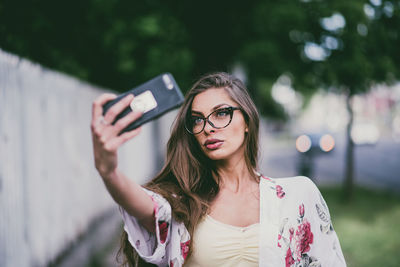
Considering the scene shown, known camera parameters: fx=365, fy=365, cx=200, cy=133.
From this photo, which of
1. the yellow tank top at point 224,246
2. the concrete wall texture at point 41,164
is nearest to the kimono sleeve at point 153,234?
the yellow tank top at point 224,246

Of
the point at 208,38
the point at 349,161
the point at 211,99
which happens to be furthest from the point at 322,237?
the point at 208,38

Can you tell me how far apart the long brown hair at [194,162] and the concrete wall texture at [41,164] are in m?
2.02

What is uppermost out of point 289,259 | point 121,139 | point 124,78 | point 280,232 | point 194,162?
point 124,78

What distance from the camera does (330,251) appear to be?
209 centimetres

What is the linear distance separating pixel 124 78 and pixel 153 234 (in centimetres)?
1012

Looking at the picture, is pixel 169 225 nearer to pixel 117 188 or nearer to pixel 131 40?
pixel 117 188

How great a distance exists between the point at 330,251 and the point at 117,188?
1318 millimetres

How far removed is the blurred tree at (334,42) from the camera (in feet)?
23.0

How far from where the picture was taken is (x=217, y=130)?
2.15 meters

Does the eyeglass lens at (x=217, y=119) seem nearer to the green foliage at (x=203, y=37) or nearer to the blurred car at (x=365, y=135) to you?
the green foliage at (x=203, y=37)

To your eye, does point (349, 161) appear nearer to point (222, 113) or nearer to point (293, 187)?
point (293, 187)

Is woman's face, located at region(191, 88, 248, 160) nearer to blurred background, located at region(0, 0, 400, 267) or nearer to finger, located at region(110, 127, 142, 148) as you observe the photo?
blurred background, located at region(0, 0, 400, 267)

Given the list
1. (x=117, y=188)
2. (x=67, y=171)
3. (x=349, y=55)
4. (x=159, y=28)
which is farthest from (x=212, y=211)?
(x=159, y=28)

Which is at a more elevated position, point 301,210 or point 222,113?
point 222,113
